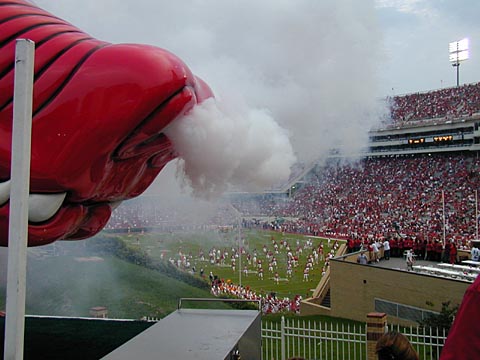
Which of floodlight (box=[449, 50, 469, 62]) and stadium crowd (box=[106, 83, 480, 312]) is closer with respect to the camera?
stadium crowd (box=[106, 83, 480, 312])

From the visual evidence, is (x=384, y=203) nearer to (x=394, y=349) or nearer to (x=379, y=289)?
(x=379, y=289)

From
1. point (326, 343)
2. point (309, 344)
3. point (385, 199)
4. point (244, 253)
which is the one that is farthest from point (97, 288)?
point (385, 199)

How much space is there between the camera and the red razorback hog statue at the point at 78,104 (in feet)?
12.4

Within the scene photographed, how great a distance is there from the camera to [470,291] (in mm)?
1267

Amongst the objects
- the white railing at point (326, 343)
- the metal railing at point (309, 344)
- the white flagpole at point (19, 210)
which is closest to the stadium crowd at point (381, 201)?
the metal railing at point (309, 344)

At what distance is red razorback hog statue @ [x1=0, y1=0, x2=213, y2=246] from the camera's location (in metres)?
3.78

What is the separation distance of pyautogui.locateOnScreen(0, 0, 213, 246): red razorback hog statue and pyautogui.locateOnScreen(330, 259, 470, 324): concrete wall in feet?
26.3

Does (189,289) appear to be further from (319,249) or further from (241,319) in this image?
(241,319)

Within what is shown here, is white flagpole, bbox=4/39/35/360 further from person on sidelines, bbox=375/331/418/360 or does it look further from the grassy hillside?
the grassy hillside

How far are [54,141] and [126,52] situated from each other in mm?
873

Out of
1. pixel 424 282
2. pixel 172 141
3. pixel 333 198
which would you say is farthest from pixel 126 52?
pixel 333 198

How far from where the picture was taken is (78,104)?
3791mm

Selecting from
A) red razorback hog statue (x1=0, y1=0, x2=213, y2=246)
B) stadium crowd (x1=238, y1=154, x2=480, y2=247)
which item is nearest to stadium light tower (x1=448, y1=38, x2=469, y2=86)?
stadium crowd (x1=238, y1=154, x2=480, y2=247)

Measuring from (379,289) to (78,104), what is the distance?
31.2 feet
